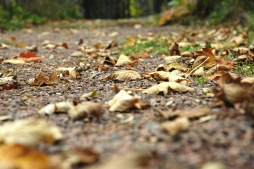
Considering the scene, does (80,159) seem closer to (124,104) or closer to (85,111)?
(85,111)

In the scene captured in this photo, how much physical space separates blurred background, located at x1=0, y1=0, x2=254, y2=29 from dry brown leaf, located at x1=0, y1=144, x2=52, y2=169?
4.70 m

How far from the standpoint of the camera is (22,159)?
105cm

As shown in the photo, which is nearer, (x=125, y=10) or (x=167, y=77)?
(x=167, y=77)

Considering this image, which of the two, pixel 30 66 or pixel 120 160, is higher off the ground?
pixel 120 160

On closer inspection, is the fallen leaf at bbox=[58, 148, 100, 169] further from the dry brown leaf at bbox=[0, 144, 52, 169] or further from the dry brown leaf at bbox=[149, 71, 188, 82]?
the dry brown leaf at bbox=[149, 71, 188, 82]

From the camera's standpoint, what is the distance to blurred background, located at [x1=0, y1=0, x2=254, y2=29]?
686 centimetres

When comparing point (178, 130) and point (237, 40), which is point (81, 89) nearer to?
point (178, 130)

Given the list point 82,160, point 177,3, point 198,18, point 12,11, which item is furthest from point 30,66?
point 12,11

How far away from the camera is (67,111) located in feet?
5.25

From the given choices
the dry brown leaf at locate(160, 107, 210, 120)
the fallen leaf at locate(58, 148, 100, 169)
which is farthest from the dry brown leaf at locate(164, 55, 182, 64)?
the fallen leaf at locate(58, 148, 100, 169)

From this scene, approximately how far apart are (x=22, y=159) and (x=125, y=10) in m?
16.2

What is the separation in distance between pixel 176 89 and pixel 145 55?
1.65m

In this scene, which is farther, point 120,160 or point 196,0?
point 196,0

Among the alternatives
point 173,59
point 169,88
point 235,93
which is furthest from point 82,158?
point 173,59
